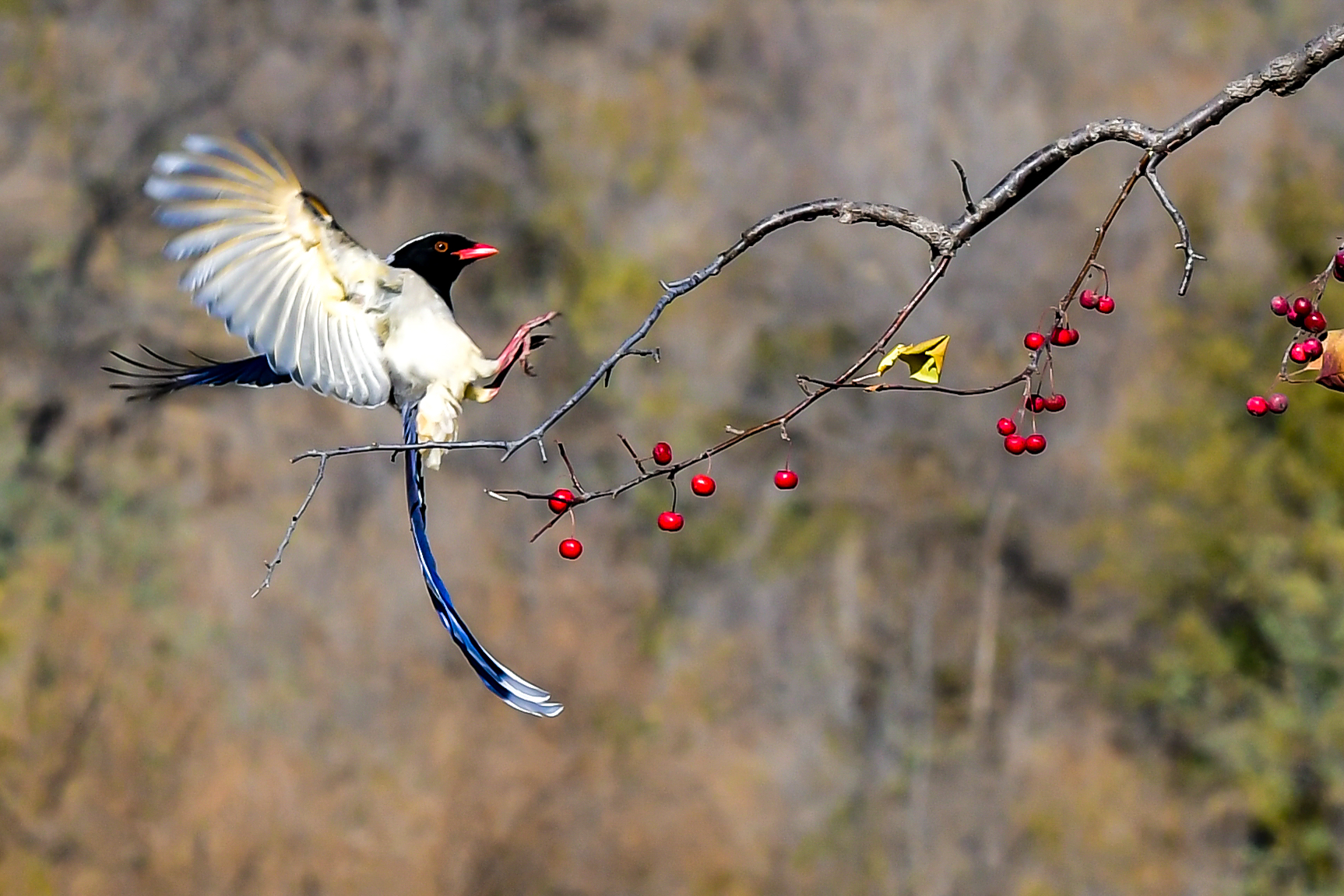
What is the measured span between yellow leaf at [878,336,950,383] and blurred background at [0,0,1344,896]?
254 inches

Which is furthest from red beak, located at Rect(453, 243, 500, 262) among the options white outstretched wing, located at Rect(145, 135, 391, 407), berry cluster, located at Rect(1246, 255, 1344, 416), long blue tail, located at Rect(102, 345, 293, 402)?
berry cluster, located at Rect(1246, 255, 1344, 416)

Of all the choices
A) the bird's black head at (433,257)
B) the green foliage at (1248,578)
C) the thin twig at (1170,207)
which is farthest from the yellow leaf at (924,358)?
the green foliage at (1248,578)

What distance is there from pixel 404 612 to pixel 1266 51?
19.4 feet

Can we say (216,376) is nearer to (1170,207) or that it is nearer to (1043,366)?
(1043,366)

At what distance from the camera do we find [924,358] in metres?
1.50

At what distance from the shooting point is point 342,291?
1.99m

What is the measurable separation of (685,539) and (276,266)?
670cm

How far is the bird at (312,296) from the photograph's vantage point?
190cm

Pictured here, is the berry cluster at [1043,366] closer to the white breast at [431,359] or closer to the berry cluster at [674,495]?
the berry cluster at [674,495]

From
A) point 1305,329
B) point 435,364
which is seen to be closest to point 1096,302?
point 1305,329

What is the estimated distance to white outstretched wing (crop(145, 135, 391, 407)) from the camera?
1898 millimetres

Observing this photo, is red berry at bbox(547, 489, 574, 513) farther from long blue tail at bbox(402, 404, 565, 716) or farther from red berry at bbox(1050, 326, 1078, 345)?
red berry at bbox(1050, 326, 1078, 345)

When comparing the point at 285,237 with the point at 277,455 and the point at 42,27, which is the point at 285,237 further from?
the point at 42,27

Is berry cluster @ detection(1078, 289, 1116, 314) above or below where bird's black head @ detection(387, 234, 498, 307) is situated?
below
